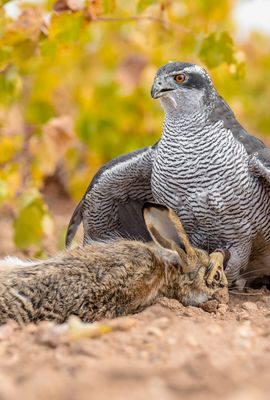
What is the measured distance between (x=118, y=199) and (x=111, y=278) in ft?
5.29

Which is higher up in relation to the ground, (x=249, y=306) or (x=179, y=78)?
(x=179, y=78)

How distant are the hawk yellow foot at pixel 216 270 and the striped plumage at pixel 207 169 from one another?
0.71 ft

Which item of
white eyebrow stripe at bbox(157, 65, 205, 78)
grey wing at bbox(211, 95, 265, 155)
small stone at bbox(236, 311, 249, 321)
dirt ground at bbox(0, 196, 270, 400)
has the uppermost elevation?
white eyebrow stripe at bbox(157, 65, 205, 78)

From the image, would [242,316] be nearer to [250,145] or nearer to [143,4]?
[250,145]

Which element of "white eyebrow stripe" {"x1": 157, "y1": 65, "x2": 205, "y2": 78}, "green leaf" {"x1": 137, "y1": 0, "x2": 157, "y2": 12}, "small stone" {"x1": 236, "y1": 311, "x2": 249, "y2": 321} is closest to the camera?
"small stone" {"x1": 236, "y1": 311, "x2": 249, "y2": 321}

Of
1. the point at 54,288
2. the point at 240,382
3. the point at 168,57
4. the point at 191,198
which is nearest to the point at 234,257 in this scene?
the point at 191,198

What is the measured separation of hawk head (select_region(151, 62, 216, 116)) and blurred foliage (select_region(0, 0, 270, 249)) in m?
0.87

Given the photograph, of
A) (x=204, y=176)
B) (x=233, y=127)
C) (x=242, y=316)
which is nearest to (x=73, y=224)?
(x=204, y=176)

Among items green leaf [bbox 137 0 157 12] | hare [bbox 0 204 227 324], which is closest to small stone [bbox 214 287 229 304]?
hare [bbox 0 204 227 324]

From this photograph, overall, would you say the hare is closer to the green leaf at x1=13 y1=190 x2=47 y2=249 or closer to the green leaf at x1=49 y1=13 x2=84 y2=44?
the green leaf at x1=49 y1=13 x2=84 y2=44

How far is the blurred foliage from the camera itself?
6.67 m

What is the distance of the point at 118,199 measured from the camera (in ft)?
21.3

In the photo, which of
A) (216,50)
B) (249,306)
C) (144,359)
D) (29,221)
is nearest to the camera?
(144,359)

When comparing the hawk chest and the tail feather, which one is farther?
the tail feather
